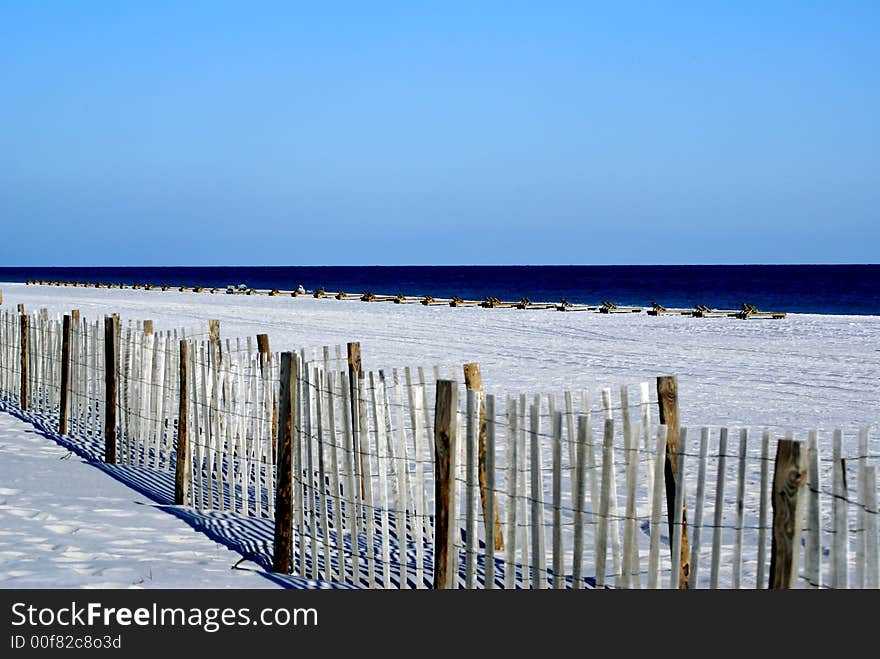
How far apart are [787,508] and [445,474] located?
1.76 metres

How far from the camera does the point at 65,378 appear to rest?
1038 centimetres

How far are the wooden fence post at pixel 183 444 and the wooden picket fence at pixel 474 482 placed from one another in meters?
0.02

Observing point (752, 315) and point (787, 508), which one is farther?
point (752, 315)

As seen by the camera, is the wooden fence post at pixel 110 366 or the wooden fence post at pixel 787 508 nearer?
the wooden fence post at pixel 787 508

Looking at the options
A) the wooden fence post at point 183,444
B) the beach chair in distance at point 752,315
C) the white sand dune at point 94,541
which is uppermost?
the beach chair in distance at point 752,315

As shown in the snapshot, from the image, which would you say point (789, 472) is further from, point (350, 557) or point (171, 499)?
point (171, 499)

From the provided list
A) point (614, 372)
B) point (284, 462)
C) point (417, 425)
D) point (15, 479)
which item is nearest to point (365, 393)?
point (417, 425)

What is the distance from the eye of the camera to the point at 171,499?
7.49 metres

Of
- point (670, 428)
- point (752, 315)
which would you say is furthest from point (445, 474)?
point (752, 315)

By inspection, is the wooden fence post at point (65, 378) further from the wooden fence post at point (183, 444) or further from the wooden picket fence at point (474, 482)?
the wooden fence post at point (183, 444)

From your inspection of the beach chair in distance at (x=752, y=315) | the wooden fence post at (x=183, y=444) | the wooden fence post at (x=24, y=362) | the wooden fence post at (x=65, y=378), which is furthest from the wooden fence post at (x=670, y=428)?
the beach chair in distance at (x=752, y=315)

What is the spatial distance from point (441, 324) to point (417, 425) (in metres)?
20.7

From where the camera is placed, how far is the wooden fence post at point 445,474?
4.82 meters

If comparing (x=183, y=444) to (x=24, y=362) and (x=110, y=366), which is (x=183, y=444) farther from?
(x=24, y=362)
